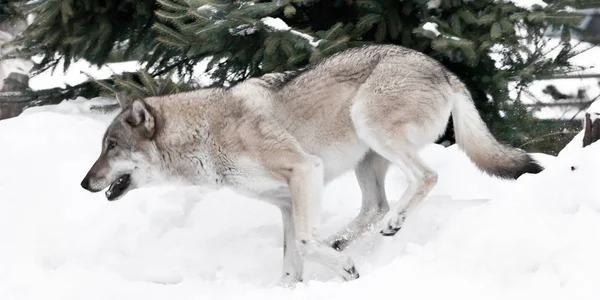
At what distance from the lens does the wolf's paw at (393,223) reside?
4754 mm

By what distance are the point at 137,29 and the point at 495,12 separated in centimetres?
374

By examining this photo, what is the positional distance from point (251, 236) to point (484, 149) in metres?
1.90

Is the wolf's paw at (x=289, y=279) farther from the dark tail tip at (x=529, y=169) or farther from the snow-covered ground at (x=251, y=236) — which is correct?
the dark tail tip at (x=529, y=169)

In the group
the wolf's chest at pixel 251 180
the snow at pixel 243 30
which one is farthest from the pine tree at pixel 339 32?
the wolf's chest at pixel 251 180

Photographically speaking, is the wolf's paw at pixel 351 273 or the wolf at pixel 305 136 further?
the wolf at pixel 305 136

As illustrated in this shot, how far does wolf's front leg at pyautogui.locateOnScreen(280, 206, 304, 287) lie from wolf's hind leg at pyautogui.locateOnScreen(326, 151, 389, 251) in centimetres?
41

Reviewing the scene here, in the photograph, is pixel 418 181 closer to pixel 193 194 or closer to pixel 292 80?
pixel 292 80

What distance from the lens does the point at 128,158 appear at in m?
5.11

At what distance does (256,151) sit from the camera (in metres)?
4.79

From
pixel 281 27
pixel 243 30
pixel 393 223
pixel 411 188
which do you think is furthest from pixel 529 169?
pixel 243 30

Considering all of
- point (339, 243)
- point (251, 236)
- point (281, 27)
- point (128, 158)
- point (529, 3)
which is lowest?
point (251, 236)

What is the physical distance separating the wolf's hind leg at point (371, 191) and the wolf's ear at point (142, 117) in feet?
5.05

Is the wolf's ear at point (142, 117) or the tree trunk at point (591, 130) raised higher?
the tree trunk at point (591, 130)

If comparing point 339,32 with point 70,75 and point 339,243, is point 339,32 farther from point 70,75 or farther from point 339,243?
point 70,75
